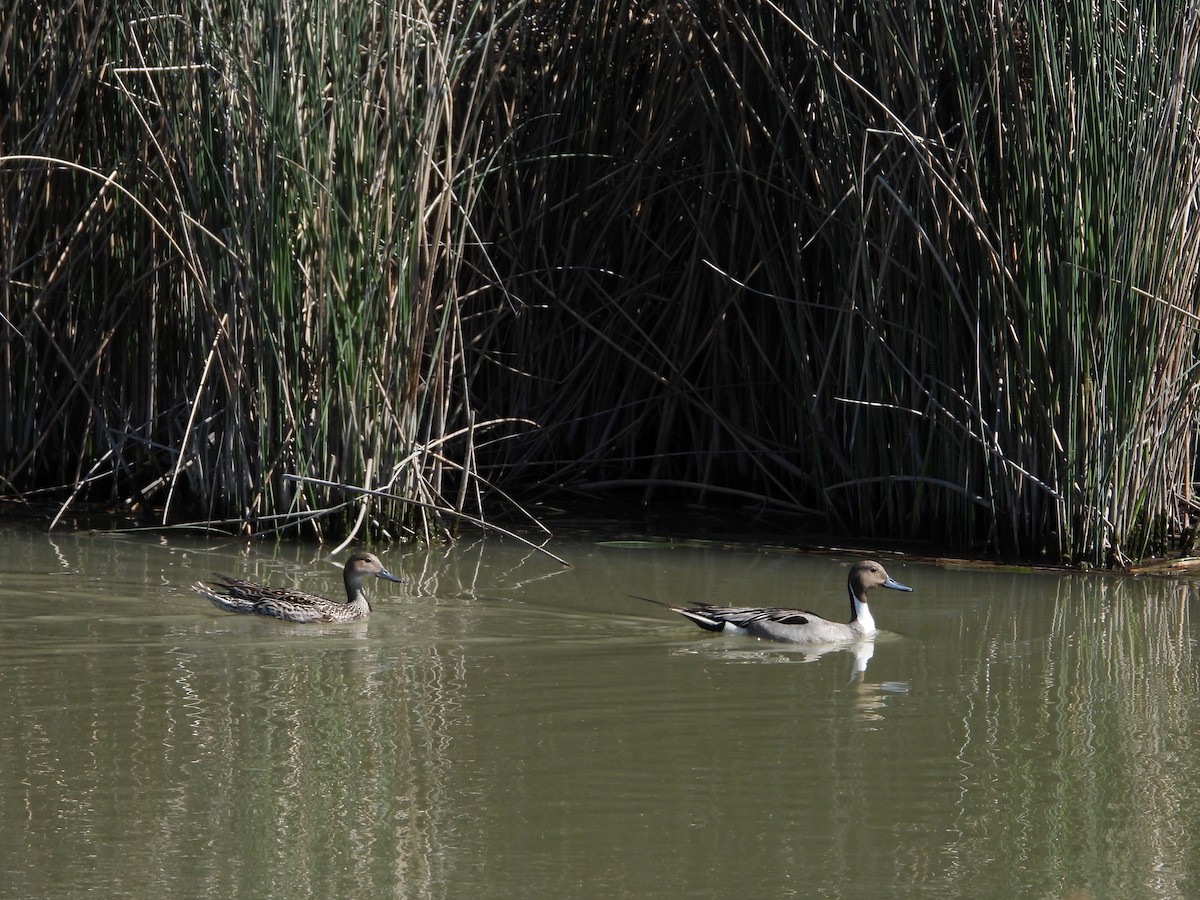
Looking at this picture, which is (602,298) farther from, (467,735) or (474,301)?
(467,735)

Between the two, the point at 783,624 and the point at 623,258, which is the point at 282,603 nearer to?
the point at 783,624

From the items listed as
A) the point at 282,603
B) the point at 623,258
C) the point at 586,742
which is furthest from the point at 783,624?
the point at 623,258

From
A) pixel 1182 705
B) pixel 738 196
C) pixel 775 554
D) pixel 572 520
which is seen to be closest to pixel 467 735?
pixel 1182 705

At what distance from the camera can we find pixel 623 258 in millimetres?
10086

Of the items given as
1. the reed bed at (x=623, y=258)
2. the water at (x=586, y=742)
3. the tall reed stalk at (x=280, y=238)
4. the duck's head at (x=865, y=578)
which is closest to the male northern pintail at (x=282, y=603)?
the water at (x=586, y=742)

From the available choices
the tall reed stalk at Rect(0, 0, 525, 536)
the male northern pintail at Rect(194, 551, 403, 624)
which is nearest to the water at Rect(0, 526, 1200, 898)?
the male northern pintail at Rect(194, 551, 403, 624)

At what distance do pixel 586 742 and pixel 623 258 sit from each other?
5360 millimetres

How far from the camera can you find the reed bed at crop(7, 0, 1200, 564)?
7746 millimetres

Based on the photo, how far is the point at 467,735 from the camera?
509 centimetres

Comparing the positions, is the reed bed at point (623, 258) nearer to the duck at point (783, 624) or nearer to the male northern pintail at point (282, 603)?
the male northern pintail at point (282, 603)

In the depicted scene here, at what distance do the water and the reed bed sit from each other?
770 mm

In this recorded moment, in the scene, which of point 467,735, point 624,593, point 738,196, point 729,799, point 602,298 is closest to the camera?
point 729,799

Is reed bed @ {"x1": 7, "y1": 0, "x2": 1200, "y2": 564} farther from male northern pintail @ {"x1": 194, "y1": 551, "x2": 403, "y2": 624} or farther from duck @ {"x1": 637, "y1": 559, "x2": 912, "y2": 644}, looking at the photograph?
duck @ {"x1": 637, "y1": 559, "x2": 912, "y2": 644}

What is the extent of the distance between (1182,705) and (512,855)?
251 cm
